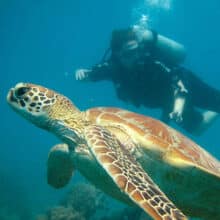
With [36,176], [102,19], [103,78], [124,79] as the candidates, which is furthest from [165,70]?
[102,19]

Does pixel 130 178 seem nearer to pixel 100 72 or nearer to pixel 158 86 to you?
pixel 158 86

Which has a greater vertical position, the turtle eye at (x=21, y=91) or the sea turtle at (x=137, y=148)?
the turtle eye at (x=21, y=91)

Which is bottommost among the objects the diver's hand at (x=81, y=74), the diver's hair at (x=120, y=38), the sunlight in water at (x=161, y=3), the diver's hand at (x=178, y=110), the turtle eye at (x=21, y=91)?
the turtle eye at (x=21, y=91)

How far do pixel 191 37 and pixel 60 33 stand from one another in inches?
679

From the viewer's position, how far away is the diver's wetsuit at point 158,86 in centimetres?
761

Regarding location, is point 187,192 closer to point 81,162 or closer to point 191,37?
Result: point 81,162

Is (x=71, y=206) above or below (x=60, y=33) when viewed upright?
below

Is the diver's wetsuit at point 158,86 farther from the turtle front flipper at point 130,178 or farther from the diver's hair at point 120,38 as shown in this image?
the turtle front flipper at point 130,178

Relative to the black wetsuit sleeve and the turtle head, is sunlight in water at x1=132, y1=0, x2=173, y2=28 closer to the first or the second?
the black wetsuit sleeve

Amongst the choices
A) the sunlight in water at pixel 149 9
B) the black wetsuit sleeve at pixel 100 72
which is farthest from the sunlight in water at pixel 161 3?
the black wetsuit sleeve at pixel 100 72

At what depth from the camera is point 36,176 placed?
907 inches

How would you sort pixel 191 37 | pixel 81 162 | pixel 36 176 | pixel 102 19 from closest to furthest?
pixel 81 162 → pixel 36 176 → pixel 102 19 → pixel 191 37

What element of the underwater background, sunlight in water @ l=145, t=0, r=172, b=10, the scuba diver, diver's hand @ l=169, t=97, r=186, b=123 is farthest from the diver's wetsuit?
sunlight in water @ l=145, t=0, r=172, b=10

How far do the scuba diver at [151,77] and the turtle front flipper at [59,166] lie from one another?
308cm
